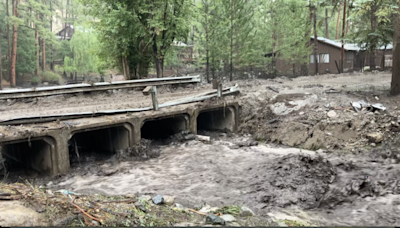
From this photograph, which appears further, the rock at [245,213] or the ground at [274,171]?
the ground at [274,171]

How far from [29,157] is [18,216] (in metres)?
8.31

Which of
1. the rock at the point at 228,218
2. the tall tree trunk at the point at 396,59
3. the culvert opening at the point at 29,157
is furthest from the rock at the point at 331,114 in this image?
the culvert opening at the point at 29,157

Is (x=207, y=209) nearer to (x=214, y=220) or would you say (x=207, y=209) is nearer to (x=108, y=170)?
(x=214, y=220)

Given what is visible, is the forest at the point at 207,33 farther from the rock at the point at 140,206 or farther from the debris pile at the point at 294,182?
the rock at the point at 140,206

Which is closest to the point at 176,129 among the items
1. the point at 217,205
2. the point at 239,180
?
the point at 239,180

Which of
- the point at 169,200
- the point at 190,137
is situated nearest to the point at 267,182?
the point at 169,200

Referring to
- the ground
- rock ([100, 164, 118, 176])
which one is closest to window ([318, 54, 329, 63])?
the ground

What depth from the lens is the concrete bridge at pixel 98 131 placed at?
10172 millimetres

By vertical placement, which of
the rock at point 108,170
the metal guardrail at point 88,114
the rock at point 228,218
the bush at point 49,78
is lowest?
the rock at point 108,170

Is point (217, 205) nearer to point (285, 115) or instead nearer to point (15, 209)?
point (15, 209)

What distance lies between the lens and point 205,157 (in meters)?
11.8

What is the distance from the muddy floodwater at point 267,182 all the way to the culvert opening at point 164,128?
8.20ft

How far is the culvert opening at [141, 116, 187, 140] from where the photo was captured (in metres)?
14.9

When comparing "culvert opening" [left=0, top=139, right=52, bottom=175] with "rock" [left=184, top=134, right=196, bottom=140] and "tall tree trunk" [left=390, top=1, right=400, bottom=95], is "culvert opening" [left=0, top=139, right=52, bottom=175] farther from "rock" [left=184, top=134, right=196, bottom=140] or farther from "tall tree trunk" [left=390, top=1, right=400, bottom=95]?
"tall tree trunk" [left=390, top=1, right=400, bottom=95]
